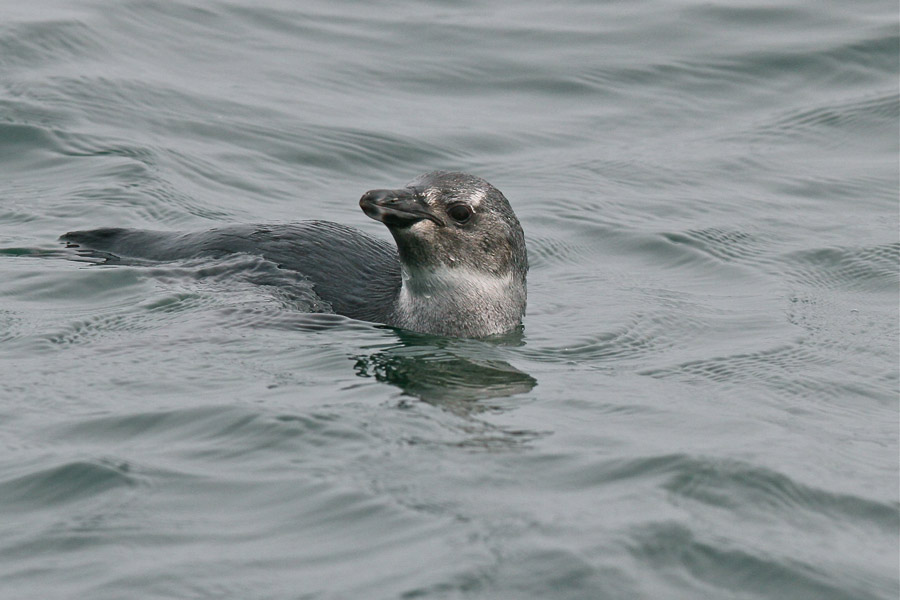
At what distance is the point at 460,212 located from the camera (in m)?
7.61

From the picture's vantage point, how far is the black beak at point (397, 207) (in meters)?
7.15

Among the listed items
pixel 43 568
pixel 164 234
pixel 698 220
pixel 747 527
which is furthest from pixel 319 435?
pixel 698 220

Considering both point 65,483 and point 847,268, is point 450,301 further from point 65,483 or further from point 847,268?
point 847,268

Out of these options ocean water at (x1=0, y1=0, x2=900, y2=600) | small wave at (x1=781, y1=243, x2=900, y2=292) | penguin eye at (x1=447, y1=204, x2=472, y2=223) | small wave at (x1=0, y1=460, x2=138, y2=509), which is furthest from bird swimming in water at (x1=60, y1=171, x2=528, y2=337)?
small wave at (x1=781, y1=243, x2=900, y2=292)

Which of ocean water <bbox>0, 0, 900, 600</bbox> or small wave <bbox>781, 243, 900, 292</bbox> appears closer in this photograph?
ocean water <bbox>0, 0, 900, 600</bbox>

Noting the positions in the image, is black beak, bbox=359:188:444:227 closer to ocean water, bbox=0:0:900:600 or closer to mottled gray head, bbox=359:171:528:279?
mottled gray head, bbox=359:171:528:279

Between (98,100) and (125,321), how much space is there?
542 cm

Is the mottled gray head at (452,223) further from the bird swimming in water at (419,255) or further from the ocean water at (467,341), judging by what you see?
the ocean water at (467,341)

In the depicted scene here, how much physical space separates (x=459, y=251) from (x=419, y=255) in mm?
226

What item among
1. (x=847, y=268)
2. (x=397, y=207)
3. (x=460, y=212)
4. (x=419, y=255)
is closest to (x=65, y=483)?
(x=397, y=207)

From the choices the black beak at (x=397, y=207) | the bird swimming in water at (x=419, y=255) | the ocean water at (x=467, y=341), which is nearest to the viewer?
the ocean water at (x=467, y=341)

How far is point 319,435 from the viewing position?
606 cm

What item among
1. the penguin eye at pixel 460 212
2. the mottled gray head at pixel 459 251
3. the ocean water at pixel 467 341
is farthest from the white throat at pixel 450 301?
the penguin eye at pixel 460 212

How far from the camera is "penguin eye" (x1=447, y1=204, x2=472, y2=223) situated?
7590 mm
